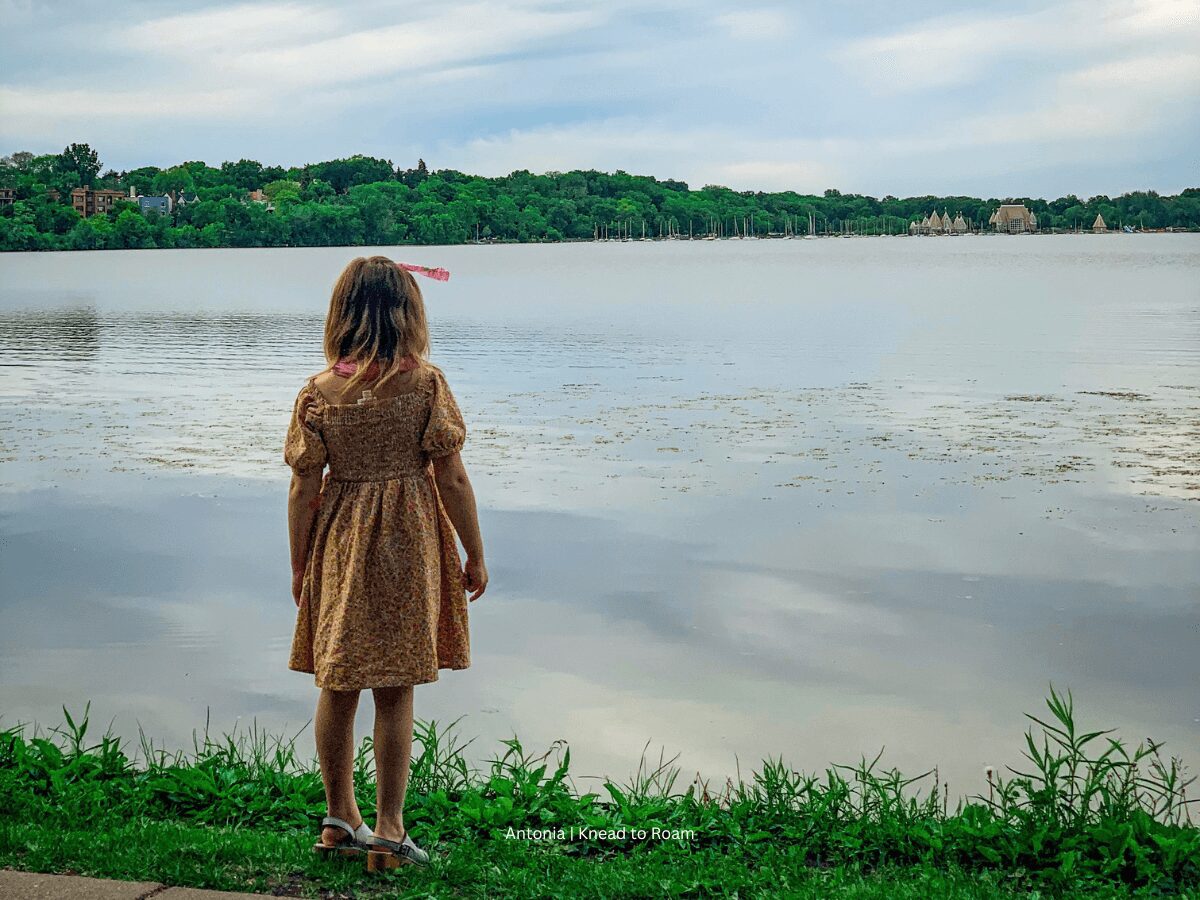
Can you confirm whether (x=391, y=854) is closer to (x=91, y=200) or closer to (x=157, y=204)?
(x=91, y=200)

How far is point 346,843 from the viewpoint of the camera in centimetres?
411

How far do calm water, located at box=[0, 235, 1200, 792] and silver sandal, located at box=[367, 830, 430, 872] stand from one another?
5.99 feet

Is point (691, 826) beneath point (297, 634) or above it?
beneath

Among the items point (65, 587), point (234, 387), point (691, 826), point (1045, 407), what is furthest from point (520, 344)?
point (691, 826)

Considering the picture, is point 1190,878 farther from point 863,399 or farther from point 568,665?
point 863,399

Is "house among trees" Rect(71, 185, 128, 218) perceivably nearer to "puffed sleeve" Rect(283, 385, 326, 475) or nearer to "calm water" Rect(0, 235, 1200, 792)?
"calm water" Rect(0, 235, 1200, 792)

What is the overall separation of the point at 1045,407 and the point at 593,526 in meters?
8.09

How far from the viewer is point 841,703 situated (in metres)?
6.62

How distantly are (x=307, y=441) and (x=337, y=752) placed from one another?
3.03 feet

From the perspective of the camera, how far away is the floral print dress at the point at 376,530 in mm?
3963

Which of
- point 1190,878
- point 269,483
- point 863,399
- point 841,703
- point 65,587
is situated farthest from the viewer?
point 863,399

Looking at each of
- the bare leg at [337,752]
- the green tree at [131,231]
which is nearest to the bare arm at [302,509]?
the bare leg at [337,752]

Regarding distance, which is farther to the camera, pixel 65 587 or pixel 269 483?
pixel 269 483

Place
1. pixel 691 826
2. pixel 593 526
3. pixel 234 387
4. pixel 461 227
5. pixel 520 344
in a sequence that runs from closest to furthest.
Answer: pixel 691 826, pixel 593 526, pixel 234 387, pixel 520 344, pixel 461 227
